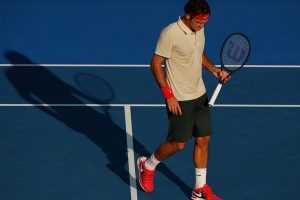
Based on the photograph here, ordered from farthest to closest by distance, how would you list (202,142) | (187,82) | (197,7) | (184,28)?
(202,142), (187,82), (184,28), (197,7)

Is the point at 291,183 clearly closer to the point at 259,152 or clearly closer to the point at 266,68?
the point at 259,152

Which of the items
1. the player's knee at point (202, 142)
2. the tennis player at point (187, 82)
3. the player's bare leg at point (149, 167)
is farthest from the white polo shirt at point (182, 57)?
the player's bare leg at point (149, 167)

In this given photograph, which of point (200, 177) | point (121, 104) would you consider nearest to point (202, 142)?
point (200, 177)

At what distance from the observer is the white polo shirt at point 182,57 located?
8852mm

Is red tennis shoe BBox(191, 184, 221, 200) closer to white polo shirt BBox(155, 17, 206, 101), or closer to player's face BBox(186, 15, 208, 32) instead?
white polo shirt BBox(155, 17, 206, 101)

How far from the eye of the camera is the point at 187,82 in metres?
9.10

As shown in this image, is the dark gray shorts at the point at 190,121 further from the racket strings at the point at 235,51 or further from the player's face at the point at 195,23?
A: the player's face at the point at 195,23

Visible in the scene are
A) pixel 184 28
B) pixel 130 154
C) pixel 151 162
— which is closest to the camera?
pixel 184 28

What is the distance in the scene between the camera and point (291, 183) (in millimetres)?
10055

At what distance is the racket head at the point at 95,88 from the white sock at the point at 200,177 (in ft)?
10.3

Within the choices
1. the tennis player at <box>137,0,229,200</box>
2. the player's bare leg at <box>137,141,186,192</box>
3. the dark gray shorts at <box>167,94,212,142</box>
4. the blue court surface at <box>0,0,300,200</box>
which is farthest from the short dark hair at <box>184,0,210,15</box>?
the blue court surface at <box>0,0,300,200</box>

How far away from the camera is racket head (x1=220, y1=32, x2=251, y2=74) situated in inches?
379

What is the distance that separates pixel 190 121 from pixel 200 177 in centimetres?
66

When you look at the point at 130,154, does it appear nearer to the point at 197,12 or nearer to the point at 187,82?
the point at 187,82
